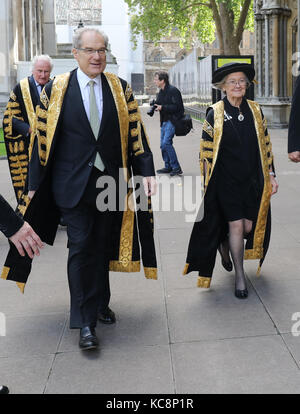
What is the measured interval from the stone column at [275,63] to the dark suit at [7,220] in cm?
1940

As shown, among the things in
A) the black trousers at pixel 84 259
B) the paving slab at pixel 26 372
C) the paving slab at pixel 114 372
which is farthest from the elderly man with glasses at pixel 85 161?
the paving slab at pixel 26 372

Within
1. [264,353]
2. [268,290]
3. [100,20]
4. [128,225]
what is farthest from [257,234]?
[100,20]

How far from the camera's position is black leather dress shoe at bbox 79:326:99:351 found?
374 cm

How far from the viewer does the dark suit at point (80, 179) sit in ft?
12.7

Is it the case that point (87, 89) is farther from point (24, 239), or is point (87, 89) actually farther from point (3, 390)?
point (3, 390)

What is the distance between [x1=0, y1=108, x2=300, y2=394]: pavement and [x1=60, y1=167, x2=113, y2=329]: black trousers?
19 centimetres

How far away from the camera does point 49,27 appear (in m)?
49.2

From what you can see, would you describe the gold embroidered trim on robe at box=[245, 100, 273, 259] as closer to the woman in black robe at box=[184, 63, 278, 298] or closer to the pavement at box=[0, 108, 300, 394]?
the woman in black robe at box=[184, 63, 278, 298]

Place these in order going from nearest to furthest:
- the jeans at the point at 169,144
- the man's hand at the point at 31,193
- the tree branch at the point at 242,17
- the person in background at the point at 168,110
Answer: the man's hand at the point at 31,193
the person in background at the point at 168,110
the jeans at the point at 169,144
the tree branch at the point at 242,17

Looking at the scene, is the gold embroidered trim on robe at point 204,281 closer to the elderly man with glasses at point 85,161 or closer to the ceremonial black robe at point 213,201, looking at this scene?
the ceremonial black robe at point 213,201

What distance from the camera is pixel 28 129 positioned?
6.20m

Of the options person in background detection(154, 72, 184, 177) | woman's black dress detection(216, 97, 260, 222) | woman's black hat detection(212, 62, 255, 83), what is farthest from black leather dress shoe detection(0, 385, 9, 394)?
person in background detection(154, 72, 184, 177)

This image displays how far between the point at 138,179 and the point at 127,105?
482 millimetres

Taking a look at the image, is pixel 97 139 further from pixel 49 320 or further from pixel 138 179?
pixel 49 320
